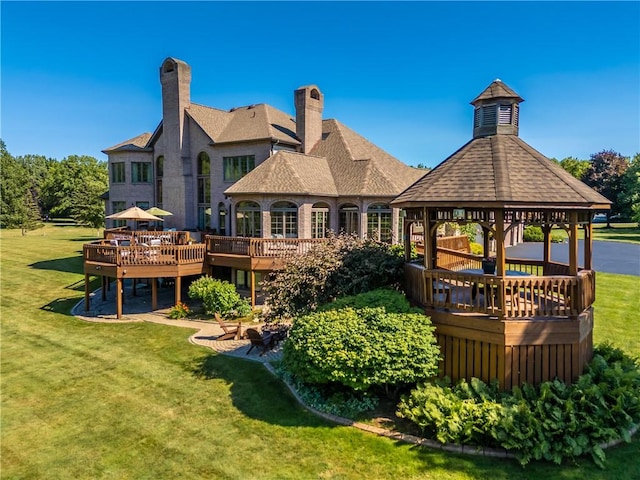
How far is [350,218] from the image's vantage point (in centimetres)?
2291

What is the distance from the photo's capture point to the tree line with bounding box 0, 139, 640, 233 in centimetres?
5247

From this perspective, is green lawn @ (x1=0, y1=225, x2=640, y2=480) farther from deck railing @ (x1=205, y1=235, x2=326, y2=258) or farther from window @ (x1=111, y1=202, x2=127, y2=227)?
window @ (x1=111, y1=202, x2=127, y2=227)

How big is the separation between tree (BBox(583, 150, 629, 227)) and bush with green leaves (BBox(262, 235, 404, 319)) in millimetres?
67899

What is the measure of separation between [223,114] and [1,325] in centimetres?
1814

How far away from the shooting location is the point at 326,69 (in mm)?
28906

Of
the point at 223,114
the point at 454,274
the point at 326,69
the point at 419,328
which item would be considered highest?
the point at 326,69

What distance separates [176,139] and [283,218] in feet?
35.9

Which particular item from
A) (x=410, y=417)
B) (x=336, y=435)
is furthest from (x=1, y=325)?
(x=410, y=417)

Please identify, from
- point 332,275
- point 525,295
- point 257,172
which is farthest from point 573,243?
point 257,172

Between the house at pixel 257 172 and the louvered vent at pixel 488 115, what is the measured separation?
979cm

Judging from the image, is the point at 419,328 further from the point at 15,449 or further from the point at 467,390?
the point at 15,449

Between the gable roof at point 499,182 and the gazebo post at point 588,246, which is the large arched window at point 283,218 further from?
the gazebo post at point 588,246

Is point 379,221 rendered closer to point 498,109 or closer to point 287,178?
point 287,178

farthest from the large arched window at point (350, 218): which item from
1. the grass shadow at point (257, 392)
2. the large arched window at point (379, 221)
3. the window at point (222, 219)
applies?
the grass shadow at point (257, 392)
